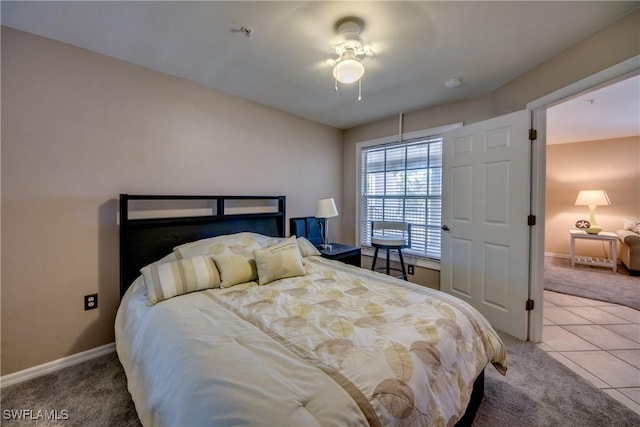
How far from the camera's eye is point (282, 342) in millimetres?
1175

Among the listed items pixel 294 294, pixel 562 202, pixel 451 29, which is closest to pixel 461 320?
pixel 294 294

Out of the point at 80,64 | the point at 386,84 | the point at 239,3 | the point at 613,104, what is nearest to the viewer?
the point at 239,3

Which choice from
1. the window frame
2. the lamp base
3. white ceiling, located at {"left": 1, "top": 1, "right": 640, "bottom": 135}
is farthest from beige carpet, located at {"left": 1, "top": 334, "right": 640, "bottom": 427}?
the lamp base

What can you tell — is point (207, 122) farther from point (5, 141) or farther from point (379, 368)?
point (379, 368)

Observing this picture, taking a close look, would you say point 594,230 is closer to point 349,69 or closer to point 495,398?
point 495,398

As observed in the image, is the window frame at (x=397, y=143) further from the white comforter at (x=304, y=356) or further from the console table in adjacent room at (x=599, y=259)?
the console table in adjacent room at (x=599, y=259)

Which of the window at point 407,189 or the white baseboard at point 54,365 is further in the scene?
the window at point 407,189

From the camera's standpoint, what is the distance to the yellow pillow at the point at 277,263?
2.04 metres

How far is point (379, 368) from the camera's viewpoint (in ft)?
3.24

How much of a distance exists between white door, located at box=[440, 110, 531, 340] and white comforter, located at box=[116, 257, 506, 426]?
1128 mm

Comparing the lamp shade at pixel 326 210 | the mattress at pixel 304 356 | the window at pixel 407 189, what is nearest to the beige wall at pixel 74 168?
the mattress at pixel 304 356

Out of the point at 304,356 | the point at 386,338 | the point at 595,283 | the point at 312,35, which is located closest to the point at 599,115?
the point at 595,283

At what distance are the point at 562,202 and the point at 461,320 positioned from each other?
5709 mm
